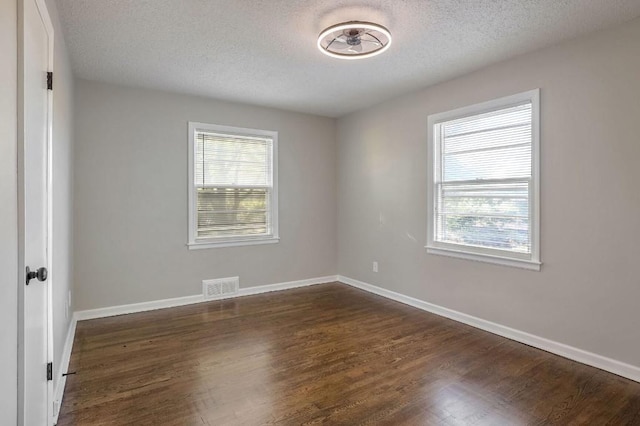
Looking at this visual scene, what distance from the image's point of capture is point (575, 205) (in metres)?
2.92

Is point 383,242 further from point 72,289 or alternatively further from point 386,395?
point 72,289

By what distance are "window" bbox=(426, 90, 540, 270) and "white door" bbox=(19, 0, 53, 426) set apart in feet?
11.3

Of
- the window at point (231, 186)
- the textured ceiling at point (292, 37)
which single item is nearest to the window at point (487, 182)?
the textured ceiling at point (292, 37)

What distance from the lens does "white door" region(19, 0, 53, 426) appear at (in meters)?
1.45

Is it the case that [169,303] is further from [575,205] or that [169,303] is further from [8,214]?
[575,205]

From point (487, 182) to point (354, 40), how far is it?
1862 mm

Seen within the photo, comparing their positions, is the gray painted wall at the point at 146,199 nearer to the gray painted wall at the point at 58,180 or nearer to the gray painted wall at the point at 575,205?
the gray painted wall at the point at 58,180

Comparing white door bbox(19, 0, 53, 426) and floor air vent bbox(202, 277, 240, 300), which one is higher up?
white door bbox(19, 0, 53, 426)

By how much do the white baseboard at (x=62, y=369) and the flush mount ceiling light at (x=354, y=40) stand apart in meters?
2.92

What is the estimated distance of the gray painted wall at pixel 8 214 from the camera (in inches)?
47.9

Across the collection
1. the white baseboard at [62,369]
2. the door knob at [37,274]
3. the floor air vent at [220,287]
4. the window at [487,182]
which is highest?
the window at [487,182]

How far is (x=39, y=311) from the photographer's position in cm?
173

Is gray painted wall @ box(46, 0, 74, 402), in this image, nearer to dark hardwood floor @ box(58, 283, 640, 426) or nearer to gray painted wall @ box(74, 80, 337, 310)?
dark hardwood floor @ box(58, 283, 640, 426)

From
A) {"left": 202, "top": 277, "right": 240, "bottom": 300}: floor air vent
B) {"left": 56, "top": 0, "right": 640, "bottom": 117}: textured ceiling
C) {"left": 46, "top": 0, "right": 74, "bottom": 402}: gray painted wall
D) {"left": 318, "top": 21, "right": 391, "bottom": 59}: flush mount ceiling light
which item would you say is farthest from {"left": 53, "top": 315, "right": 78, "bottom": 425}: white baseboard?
{"left": 318, "top": 21, "right": 391, "bottom": 59}: flush mount ceiling light
